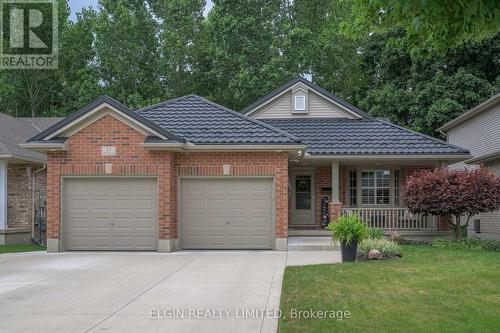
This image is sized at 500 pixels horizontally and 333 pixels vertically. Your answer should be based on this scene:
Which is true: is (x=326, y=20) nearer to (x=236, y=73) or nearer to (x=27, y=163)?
(x=236, y=73)

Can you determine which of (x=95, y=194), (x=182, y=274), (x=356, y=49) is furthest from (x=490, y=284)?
(x=356, y=49)

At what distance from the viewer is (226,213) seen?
1723 centimetres

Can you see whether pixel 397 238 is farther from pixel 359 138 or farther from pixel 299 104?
pixel 299 104

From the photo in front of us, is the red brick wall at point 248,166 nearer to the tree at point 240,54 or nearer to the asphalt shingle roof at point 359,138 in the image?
the asphalt shingle roof at point 359,138

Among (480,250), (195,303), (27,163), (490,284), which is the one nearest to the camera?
(195,303)

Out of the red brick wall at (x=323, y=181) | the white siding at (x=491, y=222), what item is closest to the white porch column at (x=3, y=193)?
the red brick wall at (x=323, y=181)

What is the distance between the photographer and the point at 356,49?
129ft

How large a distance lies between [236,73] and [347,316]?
Answer: 94.7 feet

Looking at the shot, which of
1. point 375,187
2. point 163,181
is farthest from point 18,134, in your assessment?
point 375,187

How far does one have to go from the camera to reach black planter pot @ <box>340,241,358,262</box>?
13.6m

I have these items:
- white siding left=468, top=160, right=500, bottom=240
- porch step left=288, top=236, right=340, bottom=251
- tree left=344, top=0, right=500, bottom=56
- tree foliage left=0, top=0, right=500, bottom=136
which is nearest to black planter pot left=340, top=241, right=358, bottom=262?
porch step left=288, top=236, right=340, bottom=251

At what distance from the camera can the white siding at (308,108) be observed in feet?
77.3

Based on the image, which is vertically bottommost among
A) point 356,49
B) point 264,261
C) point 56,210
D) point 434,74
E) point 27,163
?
point 264,261

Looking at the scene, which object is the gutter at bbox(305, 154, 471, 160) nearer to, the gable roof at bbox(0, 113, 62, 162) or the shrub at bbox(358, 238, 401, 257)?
the shrub at bbox(358, 238, 401, 257)
